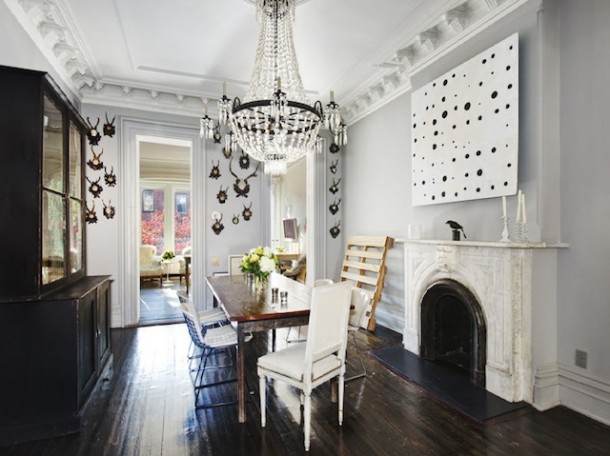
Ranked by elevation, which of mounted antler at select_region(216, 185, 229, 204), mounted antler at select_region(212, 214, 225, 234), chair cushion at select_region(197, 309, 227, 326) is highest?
mounted antler at select_region(216, 185, 229, 204)

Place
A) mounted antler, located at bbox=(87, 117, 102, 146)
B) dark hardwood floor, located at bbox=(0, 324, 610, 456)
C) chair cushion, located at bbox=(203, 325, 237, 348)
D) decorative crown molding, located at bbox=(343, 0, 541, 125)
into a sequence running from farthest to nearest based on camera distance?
mounted antler, located at bbox=(87, 117, 102, 146), decorative crown molding, located at bbox=(343, 0, 541, 125), chair cushion, located at bbox=(203, 325, 237, 348), dark hardwood floor, located at bbox=(0, 324, 610, 456)

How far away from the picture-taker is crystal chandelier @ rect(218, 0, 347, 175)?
283cm

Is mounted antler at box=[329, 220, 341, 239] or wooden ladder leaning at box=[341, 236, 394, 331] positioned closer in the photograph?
wooden ladder leaning at box=[341, 236, 394, 331]

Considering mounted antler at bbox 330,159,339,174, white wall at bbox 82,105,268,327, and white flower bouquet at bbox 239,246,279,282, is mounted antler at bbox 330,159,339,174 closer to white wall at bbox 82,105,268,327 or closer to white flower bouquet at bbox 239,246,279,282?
white wall at bbox 82,105,268,327

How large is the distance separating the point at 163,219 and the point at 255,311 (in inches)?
347

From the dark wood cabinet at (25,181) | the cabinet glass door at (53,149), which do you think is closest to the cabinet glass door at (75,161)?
the cabinet glass door at (53,149)

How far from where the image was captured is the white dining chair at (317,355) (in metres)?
2.13

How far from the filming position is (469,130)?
10.3ft

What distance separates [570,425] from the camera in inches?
92.7

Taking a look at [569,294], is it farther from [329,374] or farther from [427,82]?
[427,82]

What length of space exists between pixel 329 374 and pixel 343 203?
3.84 m

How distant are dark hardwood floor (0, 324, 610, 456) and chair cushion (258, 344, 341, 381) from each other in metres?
0.42

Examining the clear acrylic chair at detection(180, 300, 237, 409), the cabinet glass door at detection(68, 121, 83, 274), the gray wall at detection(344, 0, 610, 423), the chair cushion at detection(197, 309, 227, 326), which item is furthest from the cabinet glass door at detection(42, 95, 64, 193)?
the gray wall at detection(344, 0, 610, 423)

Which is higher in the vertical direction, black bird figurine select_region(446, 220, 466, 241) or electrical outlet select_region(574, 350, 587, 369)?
black bird figurine select_region(446, 220, 466, 241)
